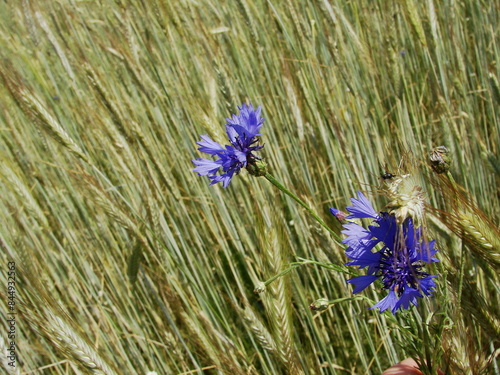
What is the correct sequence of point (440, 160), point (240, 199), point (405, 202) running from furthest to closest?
1. point (240, 199)
2. point (440, 160)
3. point (405, 202)

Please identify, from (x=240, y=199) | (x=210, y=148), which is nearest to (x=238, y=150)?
(x=210, y=148)

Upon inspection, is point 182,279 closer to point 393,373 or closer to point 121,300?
point 121,300

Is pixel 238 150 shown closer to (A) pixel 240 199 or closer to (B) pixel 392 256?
(B) pixel 392 256

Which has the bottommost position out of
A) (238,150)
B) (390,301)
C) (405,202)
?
(390,301)

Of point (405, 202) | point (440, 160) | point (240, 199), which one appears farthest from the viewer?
point (240, 199)

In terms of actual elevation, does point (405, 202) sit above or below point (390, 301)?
above
